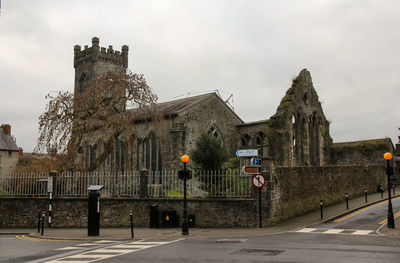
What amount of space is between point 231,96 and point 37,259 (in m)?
29.9

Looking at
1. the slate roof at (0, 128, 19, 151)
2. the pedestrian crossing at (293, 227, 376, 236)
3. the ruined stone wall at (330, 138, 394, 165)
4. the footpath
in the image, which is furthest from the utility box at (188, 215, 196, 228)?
the slate roof at (0, 128, 19, 151)

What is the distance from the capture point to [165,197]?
61.5 ft

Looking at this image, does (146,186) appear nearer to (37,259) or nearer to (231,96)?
(37,259)

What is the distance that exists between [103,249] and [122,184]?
8463mm

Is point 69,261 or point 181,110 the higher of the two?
point 181,110

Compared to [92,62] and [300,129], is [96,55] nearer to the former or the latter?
[92,62]

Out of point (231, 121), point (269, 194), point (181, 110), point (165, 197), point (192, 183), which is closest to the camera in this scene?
point (269, 194)

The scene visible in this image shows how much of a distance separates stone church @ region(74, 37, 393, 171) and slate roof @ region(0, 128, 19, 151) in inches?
1144

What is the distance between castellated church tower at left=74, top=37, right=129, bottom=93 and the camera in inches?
2115

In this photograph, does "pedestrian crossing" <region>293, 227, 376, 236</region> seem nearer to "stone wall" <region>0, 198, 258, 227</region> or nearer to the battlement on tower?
"stone wall" <region>0, 198, 258, 227</region>

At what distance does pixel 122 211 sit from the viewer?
61.0 ft

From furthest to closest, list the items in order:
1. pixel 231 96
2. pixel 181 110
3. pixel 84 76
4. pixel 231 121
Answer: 1. pixel 84 76
2. pixel 231 96
3. pixel 231 121
4. pixel 181 110

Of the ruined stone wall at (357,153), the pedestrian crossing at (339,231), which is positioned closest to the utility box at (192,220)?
the pedestrian crossing at (339,231)

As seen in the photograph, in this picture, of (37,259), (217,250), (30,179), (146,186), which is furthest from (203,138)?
(37,259)
